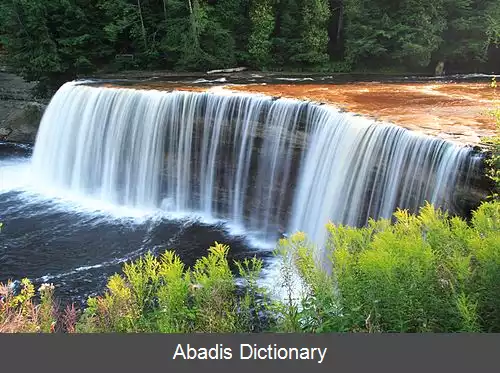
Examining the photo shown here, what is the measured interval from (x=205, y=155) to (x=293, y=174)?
2.83 meters

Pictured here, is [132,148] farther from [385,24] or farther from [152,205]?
[385,24]

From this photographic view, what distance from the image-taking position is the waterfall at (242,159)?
9600 mm

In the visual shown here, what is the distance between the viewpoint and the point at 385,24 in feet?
72.1

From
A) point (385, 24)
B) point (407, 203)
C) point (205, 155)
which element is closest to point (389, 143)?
point (407, 203)

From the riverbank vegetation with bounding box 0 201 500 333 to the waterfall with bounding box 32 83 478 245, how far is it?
472 centimetres

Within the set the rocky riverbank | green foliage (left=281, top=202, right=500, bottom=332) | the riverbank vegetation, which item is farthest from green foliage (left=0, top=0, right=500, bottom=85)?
green foliage (left=281, top=202, right=500, bottom=332)

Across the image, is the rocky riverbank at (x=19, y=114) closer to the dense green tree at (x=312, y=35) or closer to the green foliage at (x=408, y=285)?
the dense green tree at (x=312, y=35)

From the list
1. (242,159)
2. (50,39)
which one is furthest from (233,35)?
(242,159)

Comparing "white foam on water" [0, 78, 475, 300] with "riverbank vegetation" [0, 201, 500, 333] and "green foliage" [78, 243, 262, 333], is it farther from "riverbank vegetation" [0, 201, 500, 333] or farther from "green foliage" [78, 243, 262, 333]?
"green foliage" [78, 243, 262, 333]

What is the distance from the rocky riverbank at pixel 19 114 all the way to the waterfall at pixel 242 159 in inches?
134

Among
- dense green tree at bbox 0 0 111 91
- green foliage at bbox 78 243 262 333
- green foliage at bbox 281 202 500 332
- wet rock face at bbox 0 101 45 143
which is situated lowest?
wet rock face at bbox 0 101 45 143

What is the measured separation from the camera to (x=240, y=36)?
77.1 ft

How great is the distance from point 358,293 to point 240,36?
2109 centimetres

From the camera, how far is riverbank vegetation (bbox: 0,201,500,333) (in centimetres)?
362
